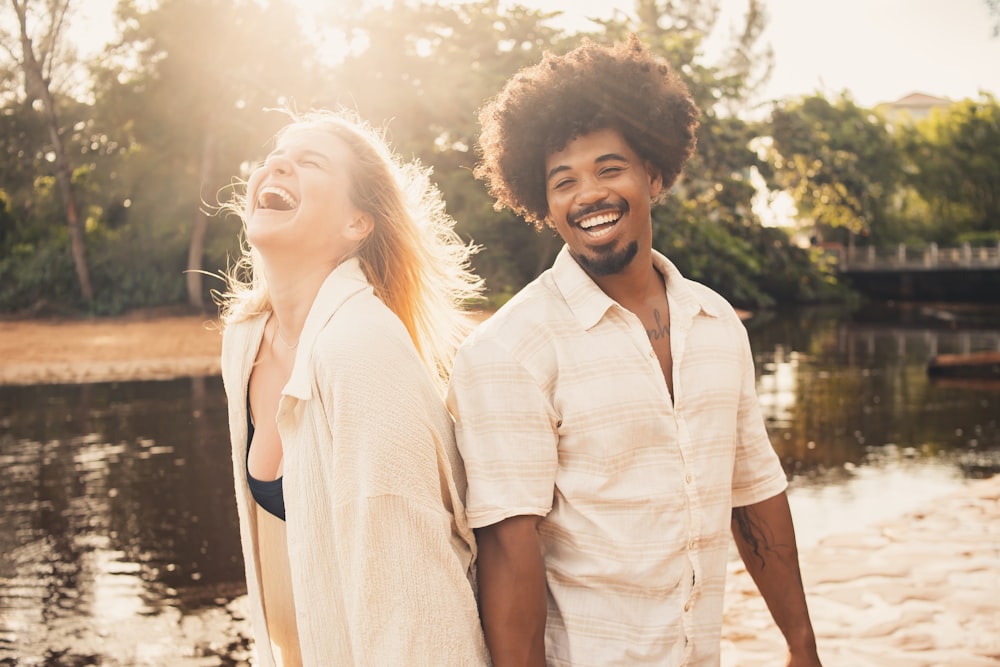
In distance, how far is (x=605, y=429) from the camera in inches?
73.4

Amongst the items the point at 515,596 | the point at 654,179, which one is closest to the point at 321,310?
the point at 515,596

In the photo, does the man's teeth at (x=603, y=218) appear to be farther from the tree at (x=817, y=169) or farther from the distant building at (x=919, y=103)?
the distant building at (x=919, y=103)

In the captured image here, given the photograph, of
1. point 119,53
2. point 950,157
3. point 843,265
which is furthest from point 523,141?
point 950,157

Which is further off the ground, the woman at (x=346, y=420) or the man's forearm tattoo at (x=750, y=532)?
the woman at (x=346, y=420)

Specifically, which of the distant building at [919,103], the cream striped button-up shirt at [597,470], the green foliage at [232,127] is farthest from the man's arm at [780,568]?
the distant building at [919,103]

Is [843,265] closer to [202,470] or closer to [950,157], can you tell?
[950,157]

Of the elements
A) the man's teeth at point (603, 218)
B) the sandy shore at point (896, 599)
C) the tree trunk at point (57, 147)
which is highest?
the tree trunk at point (57, 147)

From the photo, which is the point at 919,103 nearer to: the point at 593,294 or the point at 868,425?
the point at 868,425

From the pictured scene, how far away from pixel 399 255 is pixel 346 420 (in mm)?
655

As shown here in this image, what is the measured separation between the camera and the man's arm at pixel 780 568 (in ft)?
7.24

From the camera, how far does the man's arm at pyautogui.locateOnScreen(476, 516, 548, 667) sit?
176 cm

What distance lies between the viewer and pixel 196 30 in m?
22.7

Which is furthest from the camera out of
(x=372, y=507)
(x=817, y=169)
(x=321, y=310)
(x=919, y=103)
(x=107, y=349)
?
(x=919, y=103)

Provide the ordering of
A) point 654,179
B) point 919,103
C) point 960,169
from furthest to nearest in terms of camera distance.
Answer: point 919,103 → point 960,169 → point 654,179
